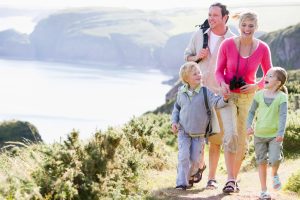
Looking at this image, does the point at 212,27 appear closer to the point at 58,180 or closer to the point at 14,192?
the point at 58,180

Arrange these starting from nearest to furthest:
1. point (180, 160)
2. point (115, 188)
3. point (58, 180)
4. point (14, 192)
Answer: point (14, 192) → point (58, 180) → point (115, 188) → point (180, 160)

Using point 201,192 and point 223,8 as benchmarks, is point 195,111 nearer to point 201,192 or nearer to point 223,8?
point 201,192

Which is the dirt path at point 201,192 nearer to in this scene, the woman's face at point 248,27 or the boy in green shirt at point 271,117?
the boy in green shirt at point 271,117

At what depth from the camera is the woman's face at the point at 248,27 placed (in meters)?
6.55

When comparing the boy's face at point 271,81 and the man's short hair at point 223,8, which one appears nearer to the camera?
the boy's face at point 271,81

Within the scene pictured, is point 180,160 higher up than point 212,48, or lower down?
lower down

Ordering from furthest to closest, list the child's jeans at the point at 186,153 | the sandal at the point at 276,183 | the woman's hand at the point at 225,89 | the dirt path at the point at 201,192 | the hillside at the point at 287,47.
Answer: the hillside at the point at 287,47 < the child's jeans at the point at 186,153 < the dirt path at the point at 201,192 < the woman's hand at the point at 225,89 < the sandal at the point at 276,183

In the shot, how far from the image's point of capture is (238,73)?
6715 millimetres

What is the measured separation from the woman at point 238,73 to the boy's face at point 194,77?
265 mm

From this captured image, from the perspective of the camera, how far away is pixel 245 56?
6.71 meters

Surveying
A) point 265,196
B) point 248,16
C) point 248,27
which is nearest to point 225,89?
point 248,27

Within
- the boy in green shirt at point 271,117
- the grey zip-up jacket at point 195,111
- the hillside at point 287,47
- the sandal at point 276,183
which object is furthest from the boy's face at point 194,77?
the hillside at point 287,47

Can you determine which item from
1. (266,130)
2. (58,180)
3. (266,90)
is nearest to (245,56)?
(266,90)

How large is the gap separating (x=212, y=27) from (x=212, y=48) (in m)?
0.29
